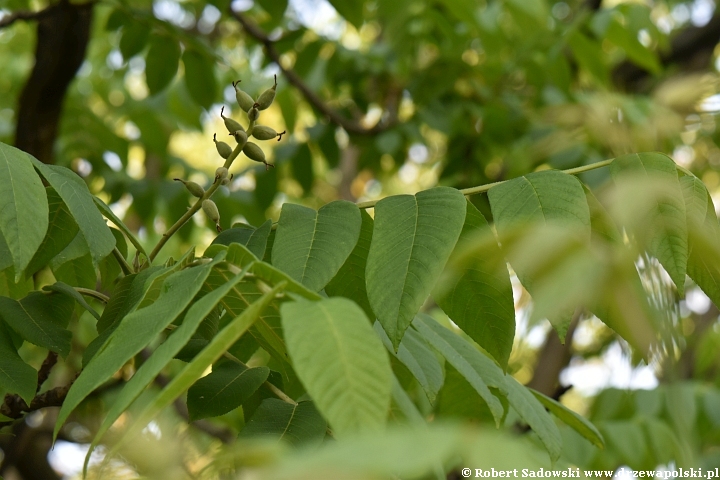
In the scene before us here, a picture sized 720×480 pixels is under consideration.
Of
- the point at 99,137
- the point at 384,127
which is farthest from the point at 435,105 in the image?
the point at 99,137

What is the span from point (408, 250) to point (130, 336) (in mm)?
291

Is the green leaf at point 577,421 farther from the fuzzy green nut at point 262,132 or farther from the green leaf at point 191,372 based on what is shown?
the green leaf at point 191,372

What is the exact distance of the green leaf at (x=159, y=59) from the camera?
2.08 meters

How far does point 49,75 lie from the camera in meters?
1.89

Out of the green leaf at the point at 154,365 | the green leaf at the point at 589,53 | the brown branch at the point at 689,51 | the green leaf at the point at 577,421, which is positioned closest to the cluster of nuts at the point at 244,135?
the green leaf at the point at 154,365

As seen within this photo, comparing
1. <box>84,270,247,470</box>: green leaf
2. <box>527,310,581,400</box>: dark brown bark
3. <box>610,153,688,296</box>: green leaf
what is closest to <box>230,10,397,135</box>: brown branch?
<box>527,310,581,400</box>: dark brown bark

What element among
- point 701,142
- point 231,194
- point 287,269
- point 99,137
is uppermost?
point 287,269

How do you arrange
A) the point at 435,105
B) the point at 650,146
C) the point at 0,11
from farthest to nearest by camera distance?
the point at 435,105 < the point at 0,11 < the point at 650,146

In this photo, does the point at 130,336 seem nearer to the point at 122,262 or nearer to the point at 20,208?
the point at 20,208

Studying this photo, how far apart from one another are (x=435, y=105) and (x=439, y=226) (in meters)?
1.96

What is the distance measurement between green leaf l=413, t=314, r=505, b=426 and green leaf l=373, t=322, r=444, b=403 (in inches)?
0.9

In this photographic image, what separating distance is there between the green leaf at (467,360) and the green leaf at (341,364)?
341 millimetres

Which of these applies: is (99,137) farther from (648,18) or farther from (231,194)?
(648,18)

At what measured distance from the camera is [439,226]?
2.57ft
